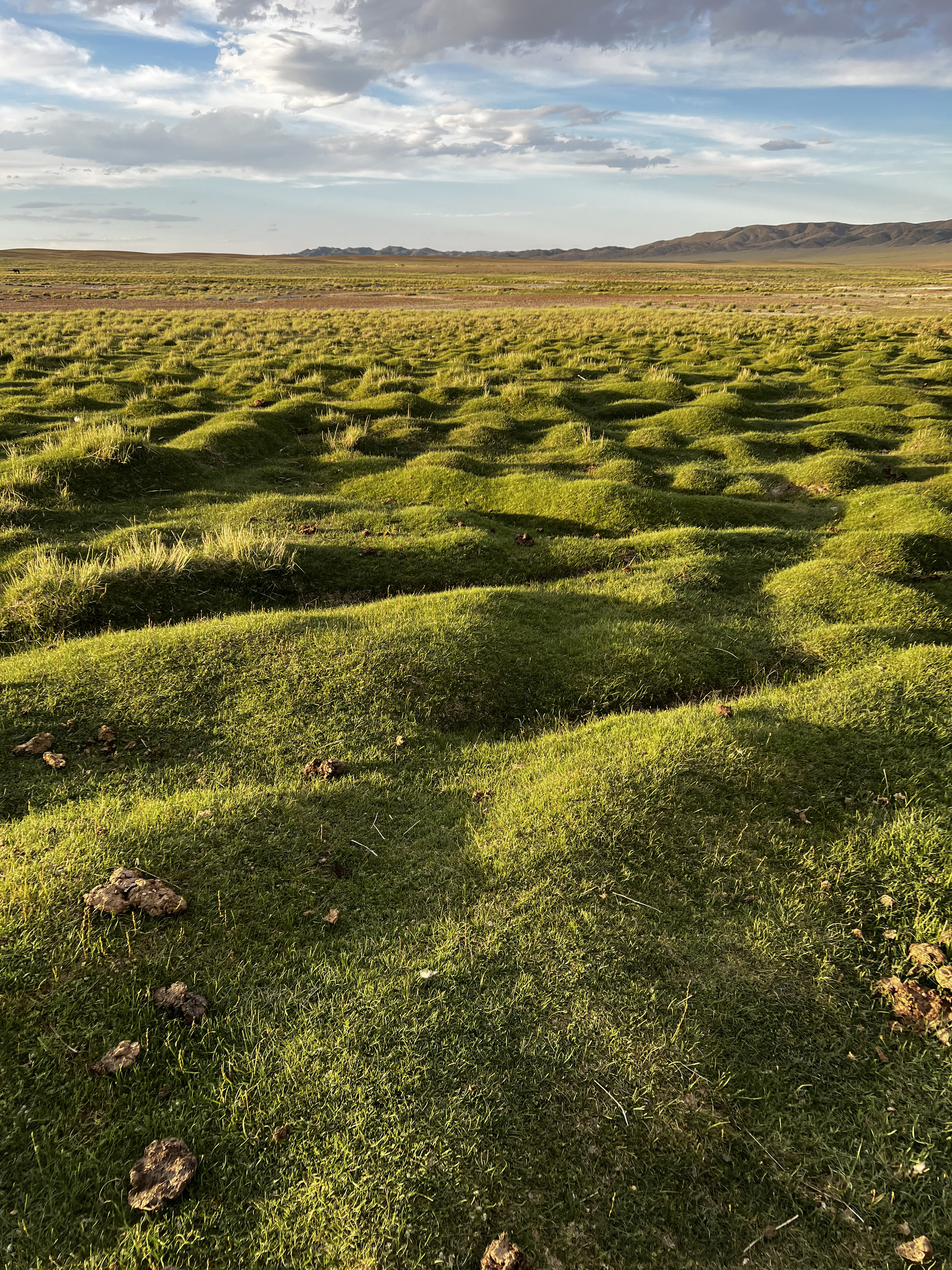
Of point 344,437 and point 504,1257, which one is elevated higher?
point 344,437

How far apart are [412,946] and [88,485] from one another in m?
13.5

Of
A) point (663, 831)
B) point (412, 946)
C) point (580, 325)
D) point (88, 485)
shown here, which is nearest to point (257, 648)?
point (412, 946)

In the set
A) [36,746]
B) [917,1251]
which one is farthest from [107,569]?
[917,1251]

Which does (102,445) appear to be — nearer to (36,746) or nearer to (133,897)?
(36,746)

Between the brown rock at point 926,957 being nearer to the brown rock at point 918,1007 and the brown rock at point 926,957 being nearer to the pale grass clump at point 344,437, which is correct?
the brown rock at point 918,1007

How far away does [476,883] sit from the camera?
5066 millimetres

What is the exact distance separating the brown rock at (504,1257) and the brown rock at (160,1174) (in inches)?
56.7

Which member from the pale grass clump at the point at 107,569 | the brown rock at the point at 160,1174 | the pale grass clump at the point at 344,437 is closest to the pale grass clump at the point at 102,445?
the pale grass clump at the point at 107,569

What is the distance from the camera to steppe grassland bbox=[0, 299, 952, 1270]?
3.33 m

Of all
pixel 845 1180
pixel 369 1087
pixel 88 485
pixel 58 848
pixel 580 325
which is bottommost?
pixel 845 1180

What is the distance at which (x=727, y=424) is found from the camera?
70.0ft

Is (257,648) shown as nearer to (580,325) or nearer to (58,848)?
(58,848)

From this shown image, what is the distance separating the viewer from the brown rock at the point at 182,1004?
3988 mm

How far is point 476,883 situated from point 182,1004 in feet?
6.75
